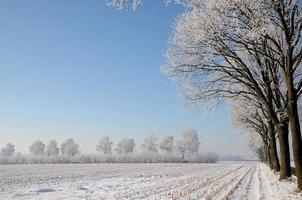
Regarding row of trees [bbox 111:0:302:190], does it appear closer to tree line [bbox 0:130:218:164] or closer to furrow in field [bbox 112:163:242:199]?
furrow in field [bbox 112:163:242:199]

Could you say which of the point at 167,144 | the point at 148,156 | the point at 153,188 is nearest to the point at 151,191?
the point at 153,188

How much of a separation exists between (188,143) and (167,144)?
14568 millimetres

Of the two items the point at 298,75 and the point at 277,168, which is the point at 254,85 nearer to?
the point at 298,75

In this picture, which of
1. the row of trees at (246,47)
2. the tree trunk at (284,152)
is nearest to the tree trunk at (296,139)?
the row of trees at (246,47)

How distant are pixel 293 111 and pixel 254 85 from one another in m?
4.57

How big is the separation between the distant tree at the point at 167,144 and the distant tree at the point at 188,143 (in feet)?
31.0

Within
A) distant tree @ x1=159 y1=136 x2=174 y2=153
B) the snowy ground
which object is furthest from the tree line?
the snowy ground

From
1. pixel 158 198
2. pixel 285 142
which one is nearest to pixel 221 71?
pixel 285 142

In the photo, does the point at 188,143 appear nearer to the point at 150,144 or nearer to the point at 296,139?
the point at 150,144

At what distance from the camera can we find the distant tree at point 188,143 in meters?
183

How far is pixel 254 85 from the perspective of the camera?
22.5 metres

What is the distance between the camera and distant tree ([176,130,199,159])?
182775 millimetres

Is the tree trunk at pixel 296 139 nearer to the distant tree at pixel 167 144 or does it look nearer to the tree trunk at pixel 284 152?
the tree trunk at pixel 284 152

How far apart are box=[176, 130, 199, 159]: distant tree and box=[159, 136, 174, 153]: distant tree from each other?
372 inches
